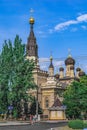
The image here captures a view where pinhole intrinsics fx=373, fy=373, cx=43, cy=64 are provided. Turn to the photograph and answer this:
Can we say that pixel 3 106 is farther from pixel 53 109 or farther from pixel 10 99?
pixel 53 109

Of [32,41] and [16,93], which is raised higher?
[32,41]

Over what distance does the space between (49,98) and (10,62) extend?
2792 centimetres

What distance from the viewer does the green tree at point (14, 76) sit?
66.8 meters

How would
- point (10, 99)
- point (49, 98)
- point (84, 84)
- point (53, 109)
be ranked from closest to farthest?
point (10, 99) < point (84, 84) < point (53, 109) < point (49, 98)

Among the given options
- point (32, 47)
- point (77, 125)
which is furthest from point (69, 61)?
point (77, 125)

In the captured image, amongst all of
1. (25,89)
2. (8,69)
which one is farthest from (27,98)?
(8,69)

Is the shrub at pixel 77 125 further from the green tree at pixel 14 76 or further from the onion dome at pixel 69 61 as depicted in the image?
the onion dome at pixel 69 61

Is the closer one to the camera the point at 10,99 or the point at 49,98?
the point at 10,99

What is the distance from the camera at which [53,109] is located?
79.8 meters

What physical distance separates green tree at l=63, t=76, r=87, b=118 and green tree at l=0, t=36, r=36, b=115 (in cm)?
989

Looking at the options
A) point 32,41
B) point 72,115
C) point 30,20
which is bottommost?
point 72,115

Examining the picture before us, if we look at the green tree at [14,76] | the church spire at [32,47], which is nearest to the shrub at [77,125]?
the green tree at [14,76]

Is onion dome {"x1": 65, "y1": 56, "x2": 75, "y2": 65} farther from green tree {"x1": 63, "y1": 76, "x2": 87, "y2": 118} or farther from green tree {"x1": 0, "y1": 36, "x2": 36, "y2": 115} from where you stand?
green tree {"x1": 0, "y1": 36, "x2": 36, "y2": 115}

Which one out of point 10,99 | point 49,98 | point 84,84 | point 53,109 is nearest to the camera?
point 10,99
